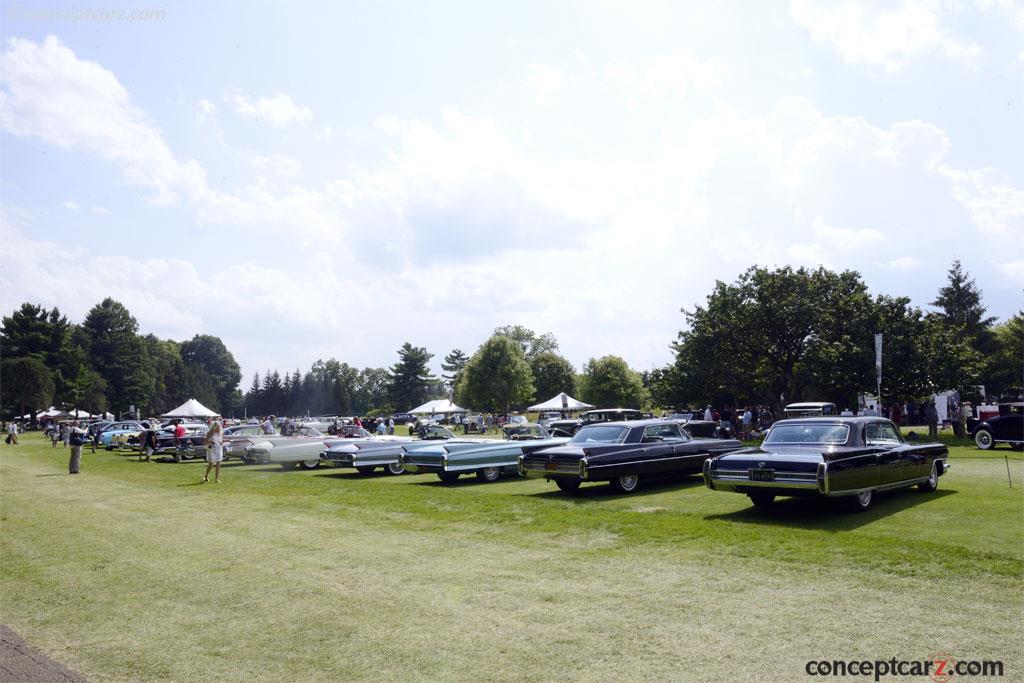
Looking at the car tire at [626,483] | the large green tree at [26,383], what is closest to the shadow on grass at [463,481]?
the car tire at [626,483]

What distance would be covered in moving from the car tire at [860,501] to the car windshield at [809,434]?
81 cm

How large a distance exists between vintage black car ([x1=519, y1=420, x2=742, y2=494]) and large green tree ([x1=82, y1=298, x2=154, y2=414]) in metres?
96.5

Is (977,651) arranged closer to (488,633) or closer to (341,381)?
(488,633)

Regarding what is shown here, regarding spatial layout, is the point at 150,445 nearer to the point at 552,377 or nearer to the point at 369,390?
the point at 552,377

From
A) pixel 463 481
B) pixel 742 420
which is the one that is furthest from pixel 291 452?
pixel 742 420

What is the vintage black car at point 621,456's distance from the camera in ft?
46.0

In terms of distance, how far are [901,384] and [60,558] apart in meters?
31.2

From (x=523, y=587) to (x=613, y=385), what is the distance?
7494 cm

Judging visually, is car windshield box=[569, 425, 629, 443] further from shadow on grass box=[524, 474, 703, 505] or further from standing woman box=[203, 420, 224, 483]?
standing woman box=[203, 420, 224, 483]

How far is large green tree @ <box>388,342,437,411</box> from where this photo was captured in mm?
118562

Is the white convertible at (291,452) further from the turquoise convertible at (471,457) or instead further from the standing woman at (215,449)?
the turquoise convertible at (471,457)

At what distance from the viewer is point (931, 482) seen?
13000 mm

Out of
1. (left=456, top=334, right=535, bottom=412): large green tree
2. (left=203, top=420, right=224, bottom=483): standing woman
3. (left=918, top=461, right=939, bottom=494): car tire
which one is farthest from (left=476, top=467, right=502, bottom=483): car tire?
(left=456, top=334, right=535, bottom=412): large green tree

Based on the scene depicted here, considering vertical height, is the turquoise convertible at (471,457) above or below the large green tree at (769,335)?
below
